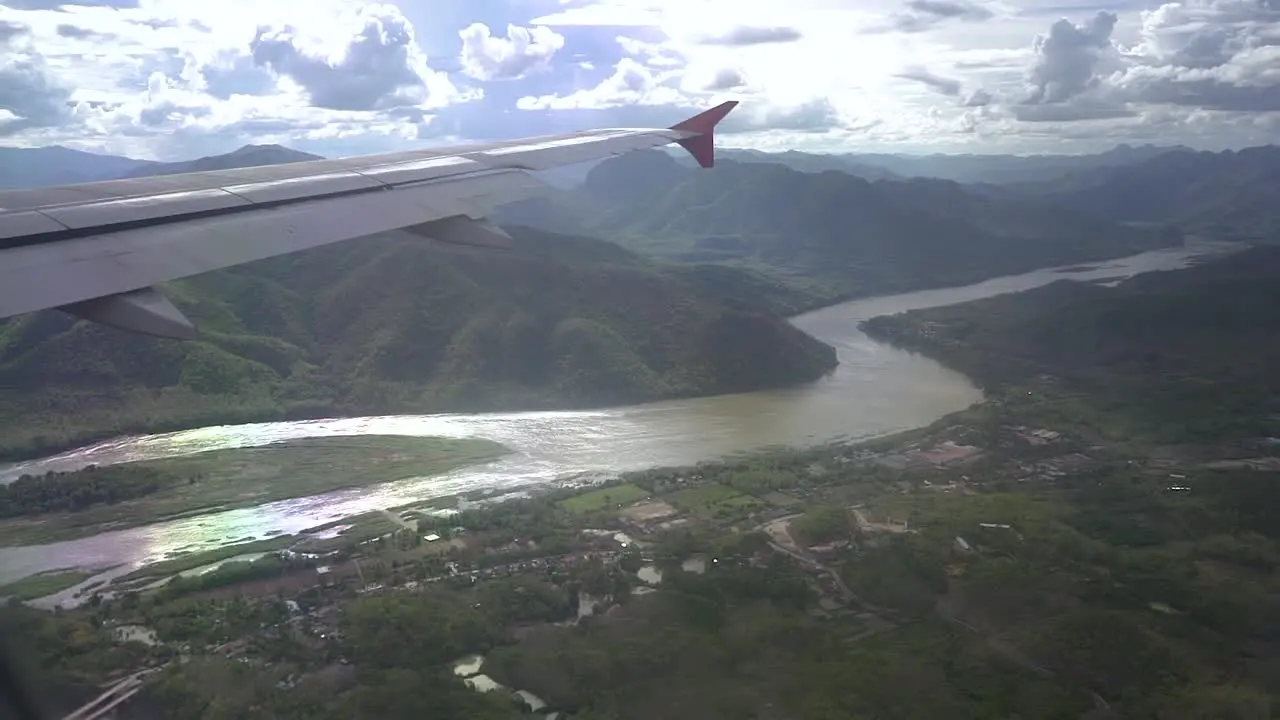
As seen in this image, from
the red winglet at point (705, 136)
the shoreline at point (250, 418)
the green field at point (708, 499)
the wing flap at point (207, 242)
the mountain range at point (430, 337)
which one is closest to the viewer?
the wing flap at point (207, 242)

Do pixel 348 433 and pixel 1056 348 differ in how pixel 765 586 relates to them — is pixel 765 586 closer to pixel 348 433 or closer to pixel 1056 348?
pixel 348 433

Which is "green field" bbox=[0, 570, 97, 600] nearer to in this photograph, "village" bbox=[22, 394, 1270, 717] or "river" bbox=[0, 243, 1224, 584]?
"river" bbox=[0, 243, 1224, 584]

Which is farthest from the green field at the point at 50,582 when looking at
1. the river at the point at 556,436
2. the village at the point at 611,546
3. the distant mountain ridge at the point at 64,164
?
the distant mountain ridge at the point at 64,164

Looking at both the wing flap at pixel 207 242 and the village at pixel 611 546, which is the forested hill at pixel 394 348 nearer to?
the village at pixel 611 546

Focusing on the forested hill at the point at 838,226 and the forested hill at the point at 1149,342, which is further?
the forested hill at the point at 838,226

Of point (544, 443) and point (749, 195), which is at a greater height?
point (749, 195)

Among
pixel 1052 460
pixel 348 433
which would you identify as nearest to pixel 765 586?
pixel 1052 460

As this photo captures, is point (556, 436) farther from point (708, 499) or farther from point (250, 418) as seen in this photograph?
point (250, 418)
